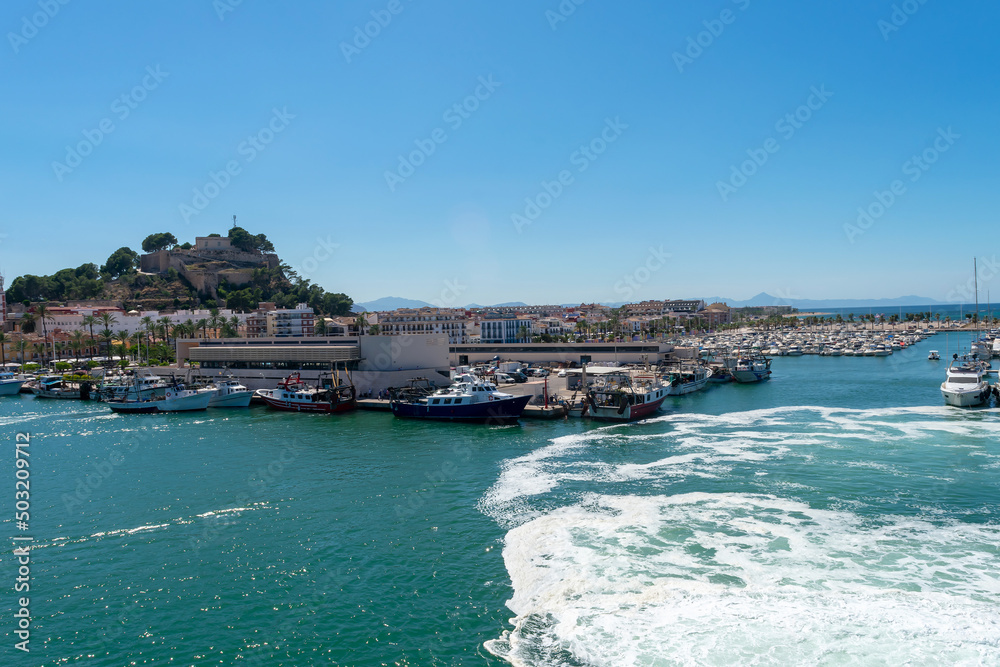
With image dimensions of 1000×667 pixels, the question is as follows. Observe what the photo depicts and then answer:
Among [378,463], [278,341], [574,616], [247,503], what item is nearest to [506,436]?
[378,463]

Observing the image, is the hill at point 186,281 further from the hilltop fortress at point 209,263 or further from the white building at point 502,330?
the white building at point 502,330

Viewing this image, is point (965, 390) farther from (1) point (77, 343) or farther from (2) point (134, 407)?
(1) point (77, 343)

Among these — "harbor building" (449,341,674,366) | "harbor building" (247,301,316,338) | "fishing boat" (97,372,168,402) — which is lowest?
"fishing boat" (97,372,168,402)

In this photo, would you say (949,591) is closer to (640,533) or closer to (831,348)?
(640,533)

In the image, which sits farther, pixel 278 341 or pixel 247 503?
pixel 278 341

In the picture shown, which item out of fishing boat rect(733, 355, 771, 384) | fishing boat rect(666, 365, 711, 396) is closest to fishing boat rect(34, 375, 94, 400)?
fishing boat rect(666, 365, 711, 396)

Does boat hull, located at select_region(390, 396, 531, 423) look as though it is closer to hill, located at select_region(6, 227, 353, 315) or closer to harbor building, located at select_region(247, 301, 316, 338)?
harbor building, located at select_region(247, 301, 316, 338)

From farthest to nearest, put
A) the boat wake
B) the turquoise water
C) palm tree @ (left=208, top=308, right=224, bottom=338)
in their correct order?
palm tree @ (left=208, top=308, right=224, bottom=338)
the turquoise water
the boat wake

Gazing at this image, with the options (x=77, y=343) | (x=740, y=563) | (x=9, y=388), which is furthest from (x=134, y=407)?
(x=740, y=563)
